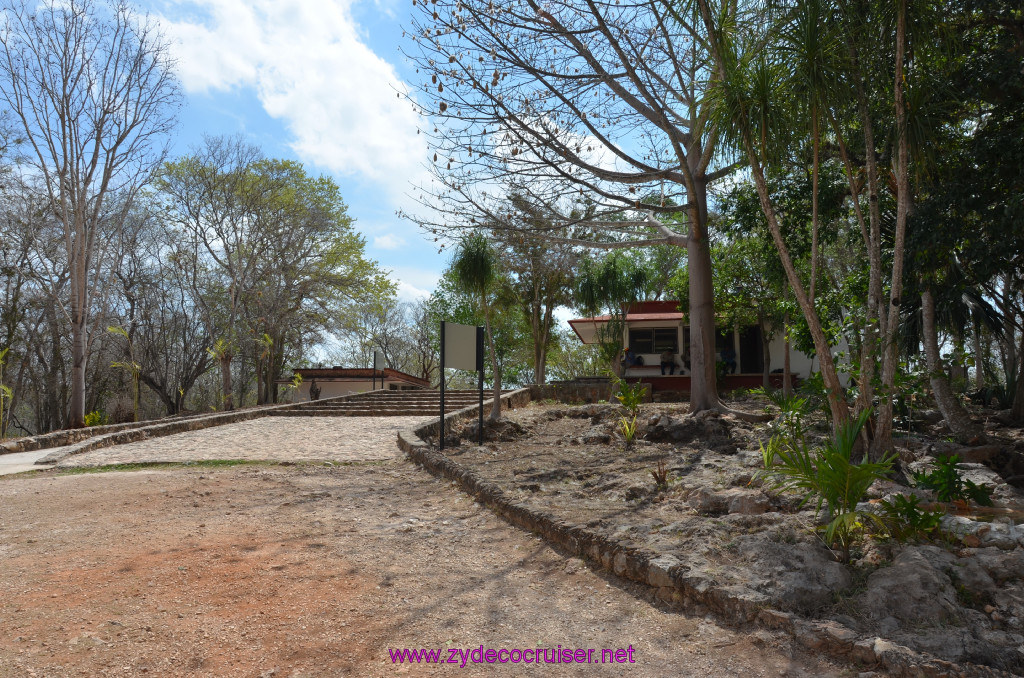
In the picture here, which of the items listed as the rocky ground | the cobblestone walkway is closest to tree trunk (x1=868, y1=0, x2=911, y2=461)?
the rocky ground

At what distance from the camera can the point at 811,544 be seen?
3.55 m

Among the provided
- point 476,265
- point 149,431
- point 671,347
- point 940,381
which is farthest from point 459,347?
point 671,347

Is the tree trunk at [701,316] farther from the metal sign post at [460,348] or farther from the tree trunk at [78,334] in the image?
the tree trunk at [78,334]

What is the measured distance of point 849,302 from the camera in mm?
8984

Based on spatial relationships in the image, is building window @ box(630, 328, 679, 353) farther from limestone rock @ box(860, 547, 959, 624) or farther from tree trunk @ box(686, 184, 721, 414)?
limestone rock @ box(860, 547, 959, 624)

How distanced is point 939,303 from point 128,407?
18335 millimetres

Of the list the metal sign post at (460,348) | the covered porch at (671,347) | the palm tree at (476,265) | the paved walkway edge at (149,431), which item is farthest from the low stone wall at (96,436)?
the covered porch at (671,347)

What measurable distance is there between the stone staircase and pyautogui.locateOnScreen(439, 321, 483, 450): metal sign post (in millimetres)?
5701

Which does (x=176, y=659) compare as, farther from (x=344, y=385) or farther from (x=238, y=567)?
(x=344, y=385)

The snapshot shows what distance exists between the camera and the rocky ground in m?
2.77

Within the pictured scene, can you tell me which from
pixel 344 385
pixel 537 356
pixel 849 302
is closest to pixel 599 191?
pixel 849 302

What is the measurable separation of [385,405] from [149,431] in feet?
19.6

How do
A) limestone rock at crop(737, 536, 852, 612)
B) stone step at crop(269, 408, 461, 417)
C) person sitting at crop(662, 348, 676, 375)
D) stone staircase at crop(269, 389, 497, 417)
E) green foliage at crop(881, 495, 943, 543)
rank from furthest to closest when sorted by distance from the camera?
person sitting at crop(662, 348, 676, 375), stone staircase at crop(269, 389, 497, 417), stone step at crop(269, 408, 461, 417), green foliage at crop(881, 495, 943, 543), limestone rock at crop(737, 536, 852, 612)

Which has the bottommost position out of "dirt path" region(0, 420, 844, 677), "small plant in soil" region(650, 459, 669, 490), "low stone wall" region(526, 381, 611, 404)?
"dirt path" region(0, 420, 844, 677)
